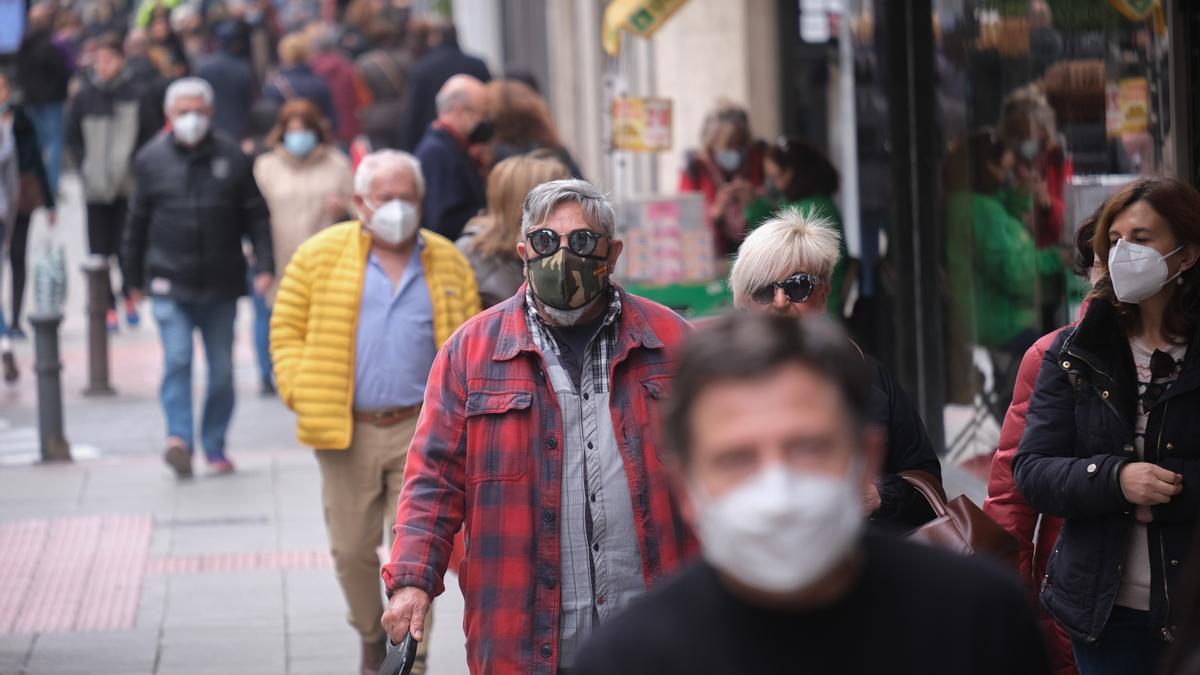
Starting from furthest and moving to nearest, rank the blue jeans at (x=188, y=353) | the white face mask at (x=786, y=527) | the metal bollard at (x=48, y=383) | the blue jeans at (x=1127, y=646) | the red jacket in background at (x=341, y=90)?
the red jacket in background at (x=341, y=90) < the metal bollard at (x=48, y=383) < the blue jeans at (x=188, y=353) < the blue jeans at (x=1127, y=646) < the white face mask at (x=786, y=527)

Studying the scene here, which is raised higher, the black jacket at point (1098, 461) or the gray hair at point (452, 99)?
the gray hair at point (452, 99)

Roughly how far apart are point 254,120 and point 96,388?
277cm

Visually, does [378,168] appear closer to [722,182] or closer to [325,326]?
[325,326]

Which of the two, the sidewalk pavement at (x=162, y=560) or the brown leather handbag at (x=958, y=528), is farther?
the sidewalk pavement at (x=162, y=560)

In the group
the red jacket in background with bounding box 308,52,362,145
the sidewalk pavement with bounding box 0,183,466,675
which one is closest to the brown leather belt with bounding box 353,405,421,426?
the sidewalk pavement with bounding box 0,183,466,675

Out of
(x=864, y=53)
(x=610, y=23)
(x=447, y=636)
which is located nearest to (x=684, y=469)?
(x=447, y=636)

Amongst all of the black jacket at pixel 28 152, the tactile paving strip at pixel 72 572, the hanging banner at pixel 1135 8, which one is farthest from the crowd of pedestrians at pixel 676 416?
the black jacket at pixel 28 152

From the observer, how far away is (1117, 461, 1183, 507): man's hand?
410 centimetres

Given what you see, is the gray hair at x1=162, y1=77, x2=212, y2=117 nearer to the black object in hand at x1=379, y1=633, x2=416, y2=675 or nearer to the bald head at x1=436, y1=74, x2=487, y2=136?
the bald head at x1=436, y1=74, x2=487, y2=136

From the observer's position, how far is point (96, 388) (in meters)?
13.5

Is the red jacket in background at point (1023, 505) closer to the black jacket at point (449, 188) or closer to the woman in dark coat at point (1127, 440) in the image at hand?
the woman in dark coat at point (1127, 440)

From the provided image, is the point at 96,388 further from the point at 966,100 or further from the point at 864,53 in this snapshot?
the point at 966,100

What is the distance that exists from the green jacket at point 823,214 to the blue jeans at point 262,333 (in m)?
3.06

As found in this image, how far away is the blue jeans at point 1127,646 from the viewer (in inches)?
166
